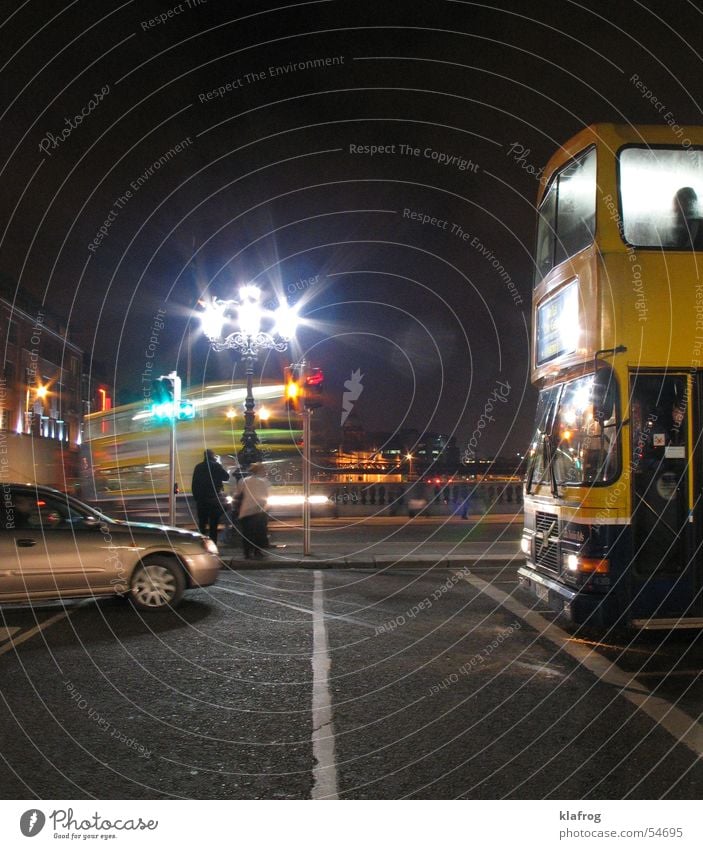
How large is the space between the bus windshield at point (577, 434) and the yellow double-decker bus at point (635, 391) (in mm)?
18

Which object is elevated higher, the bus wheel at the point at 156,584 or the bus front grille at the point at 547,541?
the bus front grille at the point at 547,541

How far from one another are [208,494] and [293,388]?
105 inches

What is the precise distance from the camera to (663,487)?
740 centimetres

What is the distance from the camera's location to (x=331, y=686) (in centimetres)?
612

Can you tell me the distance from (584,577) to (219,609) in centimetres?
456

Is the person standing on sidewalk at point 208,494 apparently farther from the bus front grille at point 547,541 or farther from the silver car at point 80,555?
the bus front grille at point 547,541

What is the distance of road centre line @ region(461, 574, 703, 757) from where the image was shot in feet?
16.2

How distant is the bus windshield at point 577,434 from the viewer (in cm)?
722

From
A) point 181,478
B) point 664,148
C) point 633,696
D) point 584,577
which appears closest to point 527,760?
point 633,696

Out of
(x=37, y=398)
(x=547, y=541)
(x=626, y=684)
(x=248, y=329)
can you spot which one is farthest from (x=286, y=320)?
(x=37, y=398)

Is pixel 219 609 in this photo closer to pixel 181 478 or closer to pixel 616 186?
pixel 616 186

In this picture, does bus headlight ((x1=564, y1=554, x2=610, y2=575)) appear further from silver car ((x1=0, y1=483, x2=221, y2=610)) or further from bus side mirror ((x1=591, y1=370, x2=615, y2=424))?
silver car ((x1=0, y1=483, x2=221, y2=610))

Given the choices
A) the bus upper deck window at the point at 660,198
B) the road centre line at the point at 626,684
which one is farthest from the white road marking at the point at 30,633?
the bus upper deck window at the point at 660,198

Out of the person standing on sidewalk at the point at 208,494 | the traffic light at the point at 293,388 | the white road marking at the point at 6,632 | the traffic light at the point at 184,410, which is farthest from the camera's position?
the traffic light at the point at 184,410
